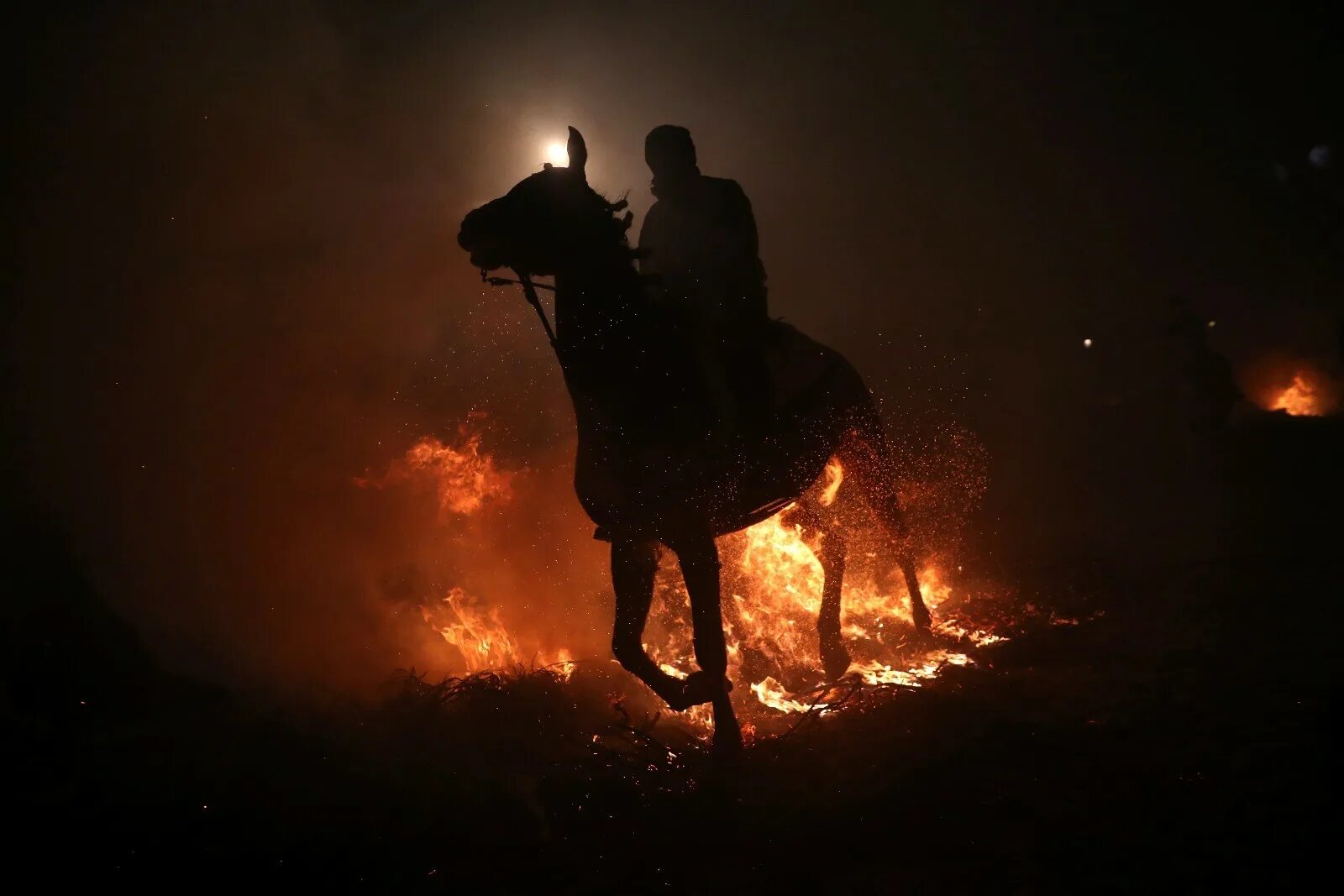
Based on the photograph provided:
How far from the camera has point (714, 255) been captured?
16.3ft

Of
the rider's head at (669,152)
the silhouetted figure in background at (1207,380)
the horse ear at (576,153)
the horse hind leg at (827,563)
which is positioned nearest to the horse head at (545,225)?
the horse ear at (576,153)

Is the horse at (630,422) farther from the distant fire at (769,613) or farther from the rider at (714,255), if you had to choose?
the distant fire at (769,613)

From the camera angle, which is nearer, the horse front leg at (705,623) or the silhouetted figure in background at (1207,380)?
the horse front leg at (705,623)

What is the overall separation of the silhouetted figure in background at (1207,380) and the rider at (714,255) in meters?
18.0

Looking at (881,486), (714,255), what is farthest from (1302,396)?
(714,255)

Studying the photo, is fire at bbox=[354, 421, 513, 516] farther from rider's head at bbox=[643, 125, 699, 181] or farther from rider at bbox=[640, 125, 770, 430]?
rider's head at bbox=[643, 125, 699, 181]

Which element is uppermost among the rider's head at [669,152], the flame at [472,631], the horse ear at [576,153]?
the rider's head at [669,152]

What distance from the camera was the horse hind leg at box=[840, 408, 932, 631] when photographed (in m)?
6.33

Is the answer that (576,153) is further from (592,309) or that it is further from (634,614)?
(634,614)

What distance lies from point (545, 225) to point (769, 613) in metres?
5.30

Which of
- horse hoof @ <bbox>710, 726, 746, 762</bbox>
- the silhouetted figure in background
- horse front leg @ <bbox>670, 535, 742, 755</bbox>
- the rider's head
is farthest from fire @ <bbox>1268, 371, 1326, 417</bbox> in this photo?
horse hoof @ <bbox>710, 726, 746, 762</bbox>

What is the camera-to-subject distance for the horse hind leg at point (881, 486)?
6332mm

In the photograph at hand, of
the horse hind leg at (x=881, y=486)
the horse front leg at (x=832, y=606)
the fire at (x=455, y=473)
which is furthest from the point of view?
the fire at (x=455, y=473)

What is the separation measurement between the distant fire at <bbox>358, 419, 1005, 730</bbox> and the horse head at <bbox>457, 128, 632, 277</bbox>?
3512 millimetres
